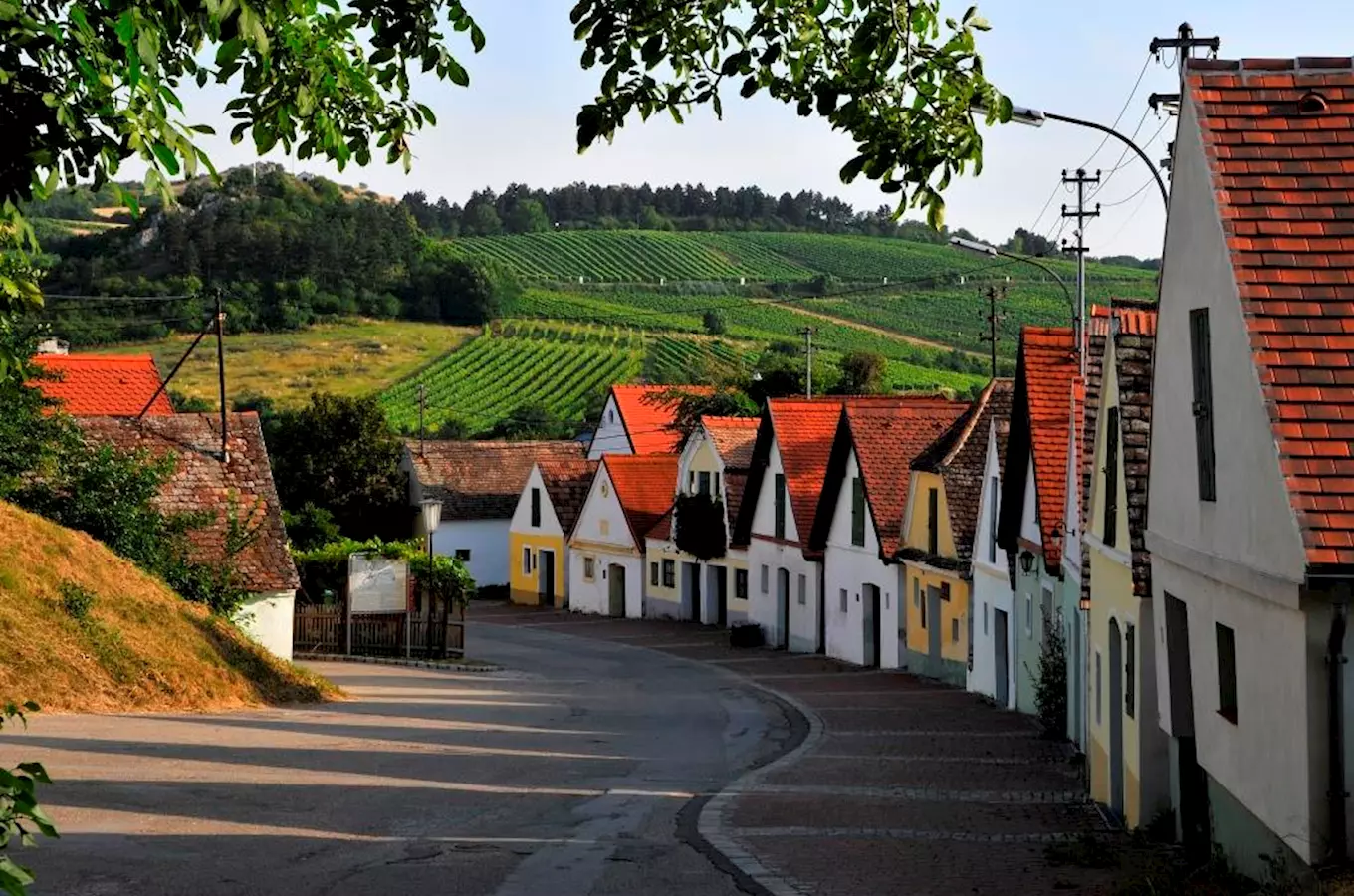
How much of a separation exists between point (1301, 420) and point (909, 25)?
3460 mm

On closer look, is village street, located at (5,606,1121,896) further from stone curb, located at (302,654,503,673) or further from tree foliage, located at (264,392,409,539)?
tree foliage, located at (264,392,409,539)

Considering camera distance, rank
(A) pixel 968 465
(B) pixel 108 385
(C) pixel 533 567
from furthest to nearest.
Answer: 1. (C) pixel 533 567
2. (B) pixel 108 385
3. (A) pixel 968 465

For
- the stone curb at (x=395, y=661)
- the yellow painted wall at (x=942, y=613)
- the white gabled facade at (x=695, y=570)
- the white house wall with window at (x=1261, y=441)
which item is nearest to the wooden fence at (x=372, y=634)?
the stone curb at (x=395, y=661)

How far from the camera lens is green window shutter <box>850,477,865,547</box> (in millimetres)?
40500

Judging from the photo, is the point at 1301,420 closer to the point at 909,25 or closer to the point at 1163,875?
the point at 909,25

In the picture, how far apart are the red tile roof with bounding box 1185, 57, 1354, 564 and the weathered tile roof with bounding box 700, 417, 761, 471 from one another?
1604 inches

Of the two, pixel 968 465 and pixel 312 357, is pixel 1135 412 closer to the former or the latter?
pixel 968 465

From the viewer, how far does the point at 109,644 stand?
25781 millimetres

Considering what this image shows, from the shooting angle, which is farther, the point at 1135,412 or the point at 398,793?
the point at 398,793

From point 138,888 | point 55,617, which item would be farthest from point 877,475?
point 138,888

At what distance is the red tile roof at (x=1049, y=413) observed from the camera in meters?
26.3

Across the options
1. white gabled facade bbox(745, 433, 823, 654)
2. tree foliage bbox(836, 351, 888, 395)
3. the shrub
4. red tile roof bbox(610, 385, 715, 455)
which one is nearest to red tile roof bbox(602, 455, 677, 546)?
white gabled facade bbox(745, 433, 823, 654)

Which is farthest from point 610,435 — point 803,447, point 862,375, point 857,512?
point 857,512

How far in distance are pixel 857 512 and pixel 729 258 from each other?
105535 mm
